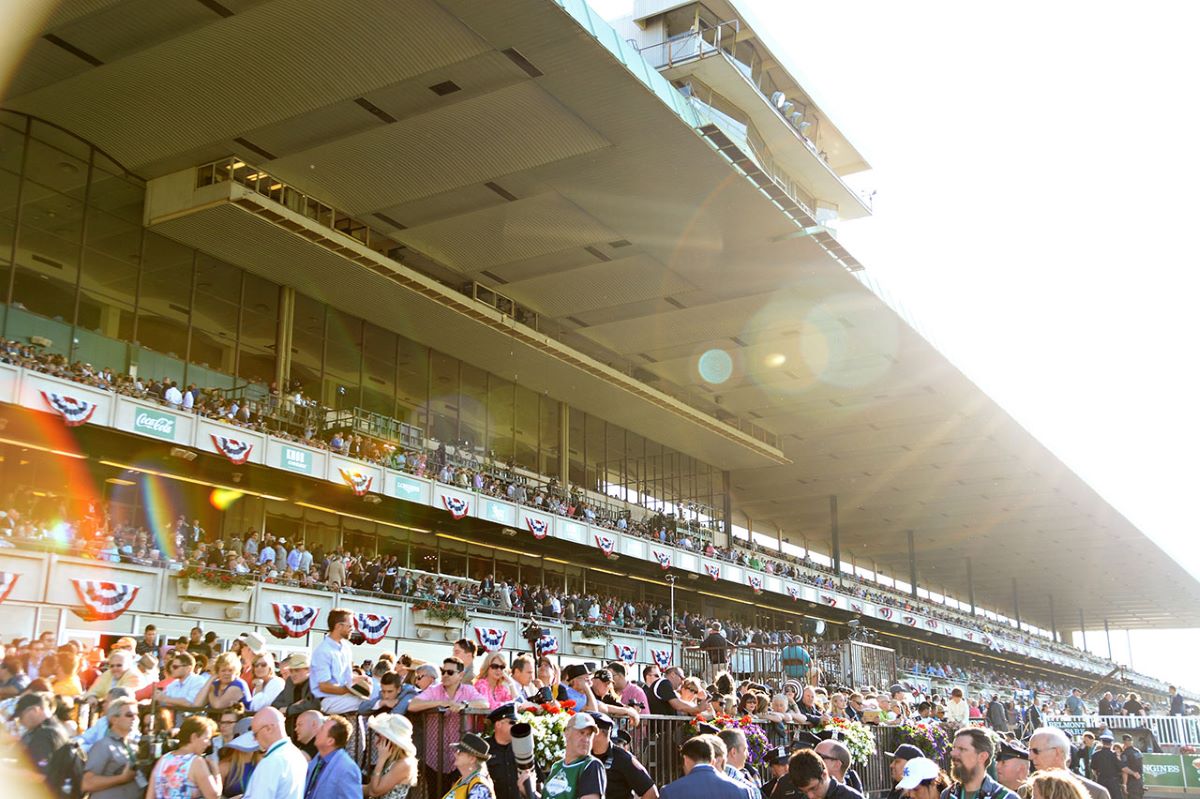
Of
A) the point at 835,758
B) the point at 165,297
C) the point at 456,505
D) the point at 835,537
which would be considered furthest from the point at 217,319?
the point at 835,537

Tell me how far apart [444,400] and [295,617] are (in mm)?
13336

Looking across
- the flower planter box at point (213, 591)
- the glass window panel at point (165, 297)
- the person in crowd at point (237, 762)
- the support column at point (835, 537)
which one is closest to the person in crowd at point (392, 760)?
the person in crowd at point (237, 762)

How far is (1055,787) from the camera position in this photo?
4.87 meters

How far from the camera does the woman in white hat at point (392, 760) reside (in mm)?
7145

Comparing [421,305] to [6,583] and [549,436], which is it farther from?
[6,583]

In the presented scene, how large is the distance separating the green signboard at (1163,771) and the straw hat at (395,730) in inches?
687

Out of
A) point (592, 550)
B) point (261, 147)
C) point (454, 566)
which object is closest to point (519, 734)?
point (261, 147)

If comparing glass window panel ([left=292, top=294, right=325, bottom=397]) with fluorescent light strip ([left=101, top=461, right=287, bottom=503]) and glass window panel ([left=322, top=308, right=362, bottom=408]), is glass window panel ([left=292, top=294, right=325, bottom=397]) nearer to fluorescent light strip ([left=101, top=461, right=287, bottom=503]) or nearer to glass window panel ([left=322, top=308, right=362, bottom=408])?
glass window panel ([left=322, top=308, right=362, bottom=408])

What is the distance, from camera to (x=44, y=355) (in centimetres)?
2347

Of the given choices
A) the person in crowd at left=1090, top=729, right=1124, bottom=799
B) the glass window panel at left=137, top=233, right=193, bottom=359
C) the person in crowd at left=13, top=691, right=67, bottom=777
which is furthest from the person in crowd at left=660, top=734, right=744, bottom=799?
the glass window panel at left=137, top=233, right=193, bottom=359

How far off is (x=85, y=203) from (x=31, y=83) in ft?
12.7

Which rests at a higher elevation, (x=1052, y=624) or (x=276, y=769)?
(x=1052, y=624)

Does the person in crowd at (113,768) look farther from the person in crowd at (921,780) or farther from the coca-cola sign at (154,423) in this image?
the coca-cola sign at (154,423)

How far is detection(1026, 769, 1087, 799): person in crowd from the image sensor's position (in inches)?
190
